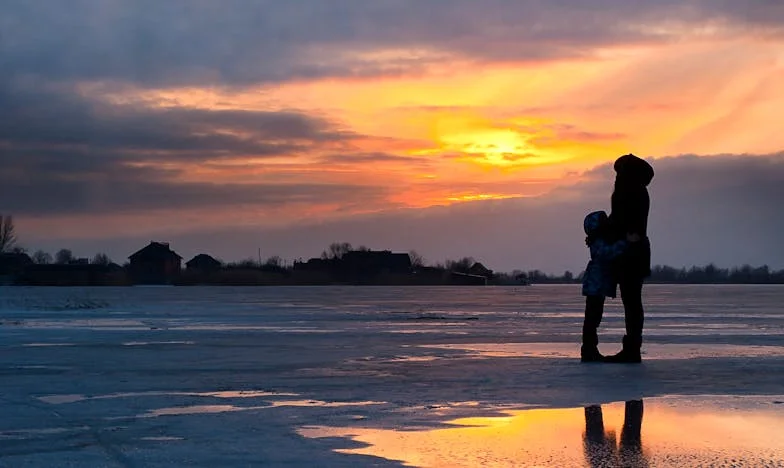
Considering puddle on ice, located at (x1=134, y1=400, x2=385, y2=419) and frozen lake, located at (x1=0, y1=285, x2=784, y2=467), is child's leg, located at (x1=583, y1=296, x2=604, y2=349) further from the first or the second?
puddle on ice, located at (x1=134, y1=400, x2=385, y2=419)

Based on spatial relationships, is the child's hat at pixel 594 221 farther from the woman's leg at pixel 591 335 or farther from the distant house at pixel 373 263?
the distant house at pixel 373 263

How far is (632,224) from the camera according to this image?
15094mm

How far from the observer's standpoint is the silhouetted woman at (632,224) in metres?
15.0

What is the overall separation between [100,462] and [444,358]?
9.00m

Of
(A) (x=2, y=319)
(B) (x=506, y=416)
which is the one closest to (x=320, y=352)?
Result: (B) (x=506, y=416)

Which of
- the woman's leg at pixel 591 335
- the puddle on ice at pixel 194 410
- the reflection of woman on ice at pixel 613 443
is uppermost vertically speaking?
the woman's leg at pixel 591 335

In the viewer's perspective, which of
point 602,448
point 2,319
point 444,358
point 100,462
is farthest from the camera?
point 2,319

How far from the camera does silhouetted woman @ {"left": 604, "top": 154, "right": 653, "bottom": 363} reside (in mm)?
15047

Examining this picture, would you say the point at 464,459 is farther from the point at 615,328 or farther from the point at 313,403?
the point at 615,328

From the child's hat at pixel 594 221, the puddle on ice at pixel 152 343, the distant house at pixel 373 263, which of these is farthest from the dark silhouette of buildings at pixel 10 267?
the child's hat at pixel 594 221

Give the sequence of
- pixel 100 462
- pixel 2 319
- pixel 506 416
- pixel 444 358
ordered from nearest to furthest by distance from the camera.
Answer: pixel 100 462, pixel 506 416, pixel 444 358, pixel 2 319

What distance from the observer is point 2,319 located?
31438 mm

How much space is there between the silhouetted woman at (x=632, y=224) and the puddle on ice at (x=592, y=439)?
5532 mm

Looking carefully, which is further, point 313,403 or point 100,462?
point 313,403
